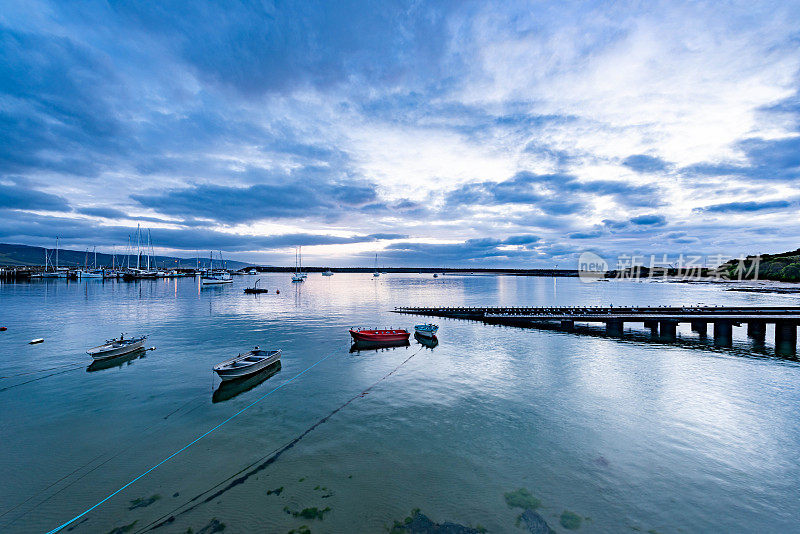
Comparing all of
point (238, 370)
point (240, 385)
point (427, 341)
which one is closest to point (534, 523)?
point (238, 370)

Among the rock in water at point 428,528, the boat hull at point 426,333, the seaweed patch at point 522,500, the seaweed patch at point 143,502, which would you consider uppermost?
the boat hull at point 426,333

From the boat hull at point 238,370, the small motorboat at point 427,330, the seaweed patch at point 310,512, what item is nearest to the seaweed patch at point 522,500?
the seaweed patch at point 310,512

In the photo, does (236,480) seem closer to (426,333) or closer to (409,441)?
(409,441)

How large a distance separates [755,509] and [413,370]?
26.1 metres

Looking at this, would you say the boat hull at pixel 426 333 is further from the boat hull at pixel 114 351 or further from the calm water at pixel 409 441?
the boat hull at pixel 114 351

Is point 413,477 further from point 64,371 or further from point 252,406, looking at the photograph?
point 64,371

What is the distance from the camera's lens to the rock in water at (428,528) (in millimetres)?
13528

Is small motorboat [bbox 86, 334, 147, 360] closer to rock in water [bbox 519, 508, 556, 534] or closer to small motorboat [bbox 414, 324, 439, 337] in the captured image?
small motorboat [bbox 414, 324, 439, 337]

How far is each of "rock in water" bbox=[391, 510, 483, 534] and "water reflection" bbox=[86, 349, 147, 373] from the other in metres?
38.5

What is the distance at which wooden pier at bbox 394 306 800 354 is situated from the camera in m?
51.1

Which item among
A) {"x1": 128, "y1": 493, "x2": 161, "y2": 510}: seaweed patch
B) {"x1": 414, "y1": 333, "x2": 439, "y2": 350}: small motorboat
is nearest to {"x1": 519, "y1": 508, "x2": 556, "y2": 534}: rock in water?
{"x1": 128, "y1": 493, "x2": 161, "y2": 510}: seaweed patch

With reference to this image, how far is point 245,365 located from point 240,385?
185 cm

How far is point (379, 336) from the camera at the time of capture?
47.9 metres

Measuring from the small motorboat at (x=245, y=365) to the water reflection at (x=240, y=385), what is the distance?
0.62 meters
